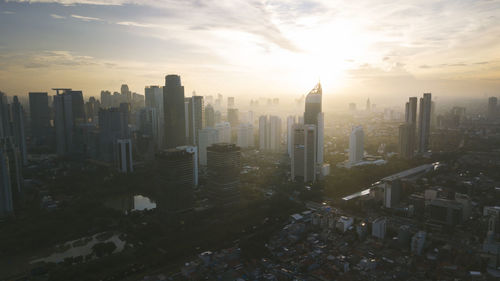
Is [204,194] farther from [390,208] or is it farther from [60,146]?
[60,146]

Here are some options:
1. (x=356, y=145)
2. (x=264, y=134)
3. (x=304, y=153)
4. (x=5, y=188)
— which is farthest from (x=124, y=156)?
(x=356, y=145)

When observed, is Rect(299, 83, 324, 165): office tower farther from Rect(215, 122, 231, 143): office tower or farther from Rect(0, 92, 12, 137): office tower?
Rect(0, 92, 12, 137): office tower

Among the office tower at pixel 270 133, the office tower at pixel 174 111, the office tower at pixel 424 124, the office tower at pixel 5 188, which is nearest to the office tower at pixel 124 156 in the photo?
the office tower at pixel 174 111

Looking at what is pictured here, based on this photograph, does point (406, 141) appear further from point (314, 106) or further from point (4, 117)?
point (4, 117)

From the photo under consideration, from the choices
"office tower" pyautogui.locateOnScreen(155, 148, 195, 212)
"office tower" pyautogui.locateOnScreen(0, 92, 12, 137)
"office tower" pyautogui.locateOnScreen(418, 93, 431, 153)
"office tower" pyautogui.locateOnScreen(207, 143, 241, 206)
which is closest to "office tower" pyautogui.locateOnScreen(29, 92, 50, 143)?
"office tower" pyautogui.locateOnScreen(0, 92, 12, 137)

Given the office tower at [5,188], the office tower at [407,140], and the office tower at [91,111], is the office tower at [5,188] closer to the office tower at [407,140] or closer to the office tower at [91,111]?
the office tower at [91,111]

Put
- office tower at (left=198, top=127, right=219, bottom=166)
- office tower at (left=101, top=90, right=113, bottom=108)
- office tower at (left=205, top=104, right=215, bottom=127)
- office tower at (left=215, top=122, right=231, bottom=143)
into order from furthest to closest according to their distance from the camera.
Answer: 1. office tower at (left=101, top=90, right=113, bottom=108)
2. office tower at (left=205, top=104, right=215, bottom=127)
3. office tower at (left=215, top=122, right=231, bottom=143)
4. office tower at (left=198, top=127, right=219, bottom=166)
